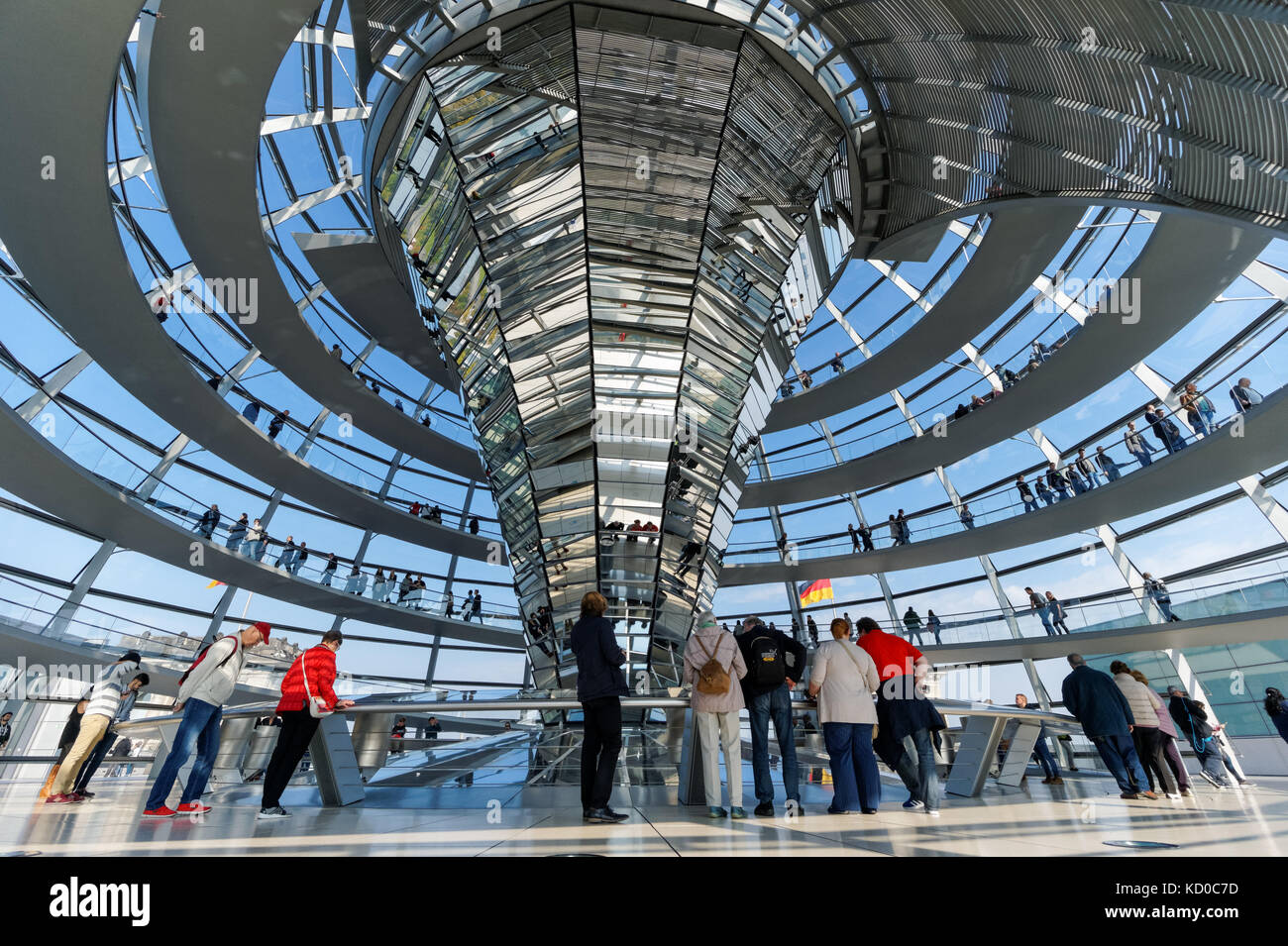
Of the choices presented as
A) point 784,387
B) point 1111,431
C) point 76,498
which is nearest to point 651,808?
point 76,498

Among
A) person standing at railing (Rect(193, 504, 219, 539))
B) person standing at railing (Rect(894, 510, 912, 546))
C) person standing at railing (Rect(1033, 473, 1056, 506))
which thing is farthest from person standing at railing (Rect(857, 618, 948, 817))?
person standing at railing (Rect(894, 510, 912, 546))

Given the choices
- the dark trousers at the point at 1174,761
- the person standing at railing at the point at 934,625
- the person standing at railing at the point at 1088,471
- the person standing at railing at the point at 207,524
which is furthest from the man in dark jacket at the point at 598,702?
the person standing at railing at the point at 934,625

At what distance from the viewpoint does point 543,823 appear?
4.60 metres

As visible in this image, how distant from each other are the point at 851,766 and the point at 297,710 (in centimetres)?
405

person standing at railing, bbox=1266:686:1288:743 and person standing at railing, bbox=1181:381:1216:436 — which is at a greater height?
person standing at railing, bbox=1181:381:1216:436

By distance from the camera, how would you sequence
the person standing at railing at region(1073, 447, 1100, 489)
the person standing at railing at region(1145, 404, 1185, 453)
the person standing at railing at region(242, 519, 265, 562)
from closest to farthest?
the person standing at railing at region(1145, 404, 1185, 453), the person standing at railing at region(1073, 447, 1100, 489), the person standing at railing at region(242, 519, 265, 562)

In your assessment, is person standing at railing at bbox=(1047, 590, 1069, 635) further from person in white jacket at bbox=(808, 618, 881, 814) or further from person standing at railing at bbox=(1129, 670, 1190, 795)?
person in white jacket at bbox=(808, 618, 881, 814)

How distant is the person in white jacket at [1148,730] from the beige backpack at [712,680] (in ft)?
14.9

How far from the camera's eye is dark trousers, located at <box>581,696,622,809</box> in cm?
486

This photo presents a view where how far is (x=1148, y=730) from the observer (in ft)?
24.3

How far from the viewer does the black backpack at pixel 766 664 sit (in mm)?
5359

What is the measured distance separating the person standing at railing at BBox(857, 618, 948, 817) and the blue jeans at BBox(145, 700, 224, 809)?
5.14m

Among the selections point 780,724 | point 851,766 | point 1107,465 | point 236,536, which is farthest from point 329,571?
point 1107,465

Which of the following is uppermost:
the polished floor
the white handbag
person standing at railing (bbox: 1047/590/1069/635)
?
person standing at railing (bbox: 1047/590/1069/635)
